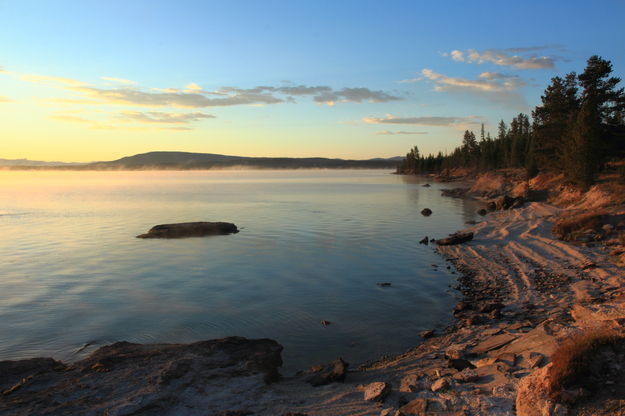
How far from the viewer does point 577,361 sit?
8.08 metres

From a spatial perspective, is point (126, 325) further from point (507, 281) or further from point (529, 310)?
point (507, 281)

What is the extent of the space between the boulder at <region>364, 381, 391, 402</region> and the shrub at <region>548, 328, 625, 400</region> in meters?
3.25

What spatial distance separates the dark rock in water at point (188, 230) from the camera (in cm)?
3631

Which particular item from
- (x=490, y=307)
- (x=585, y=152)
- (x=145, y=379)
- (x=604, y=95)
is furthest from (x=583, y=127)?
(x=145, y=379)

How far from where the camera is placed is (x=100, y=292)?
2052 centimetres

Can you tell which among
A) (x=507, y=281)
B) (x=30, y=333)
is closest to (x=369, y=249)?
(x=507, y=281)

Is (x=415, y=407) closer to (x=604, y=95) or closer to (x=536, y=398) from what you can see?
(x=536, y=398)

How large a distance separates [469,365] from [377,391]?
2.87m

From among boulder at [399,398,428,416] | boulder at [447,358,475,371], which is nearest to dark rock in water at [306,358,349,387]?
boulder at [399,398,428,416]

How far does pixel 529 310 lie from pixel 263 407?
11.2 meters

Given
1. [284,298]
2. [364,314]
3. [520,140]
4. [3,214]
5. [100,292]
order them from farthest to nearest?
[520,140], [3,214], [100,292], [284,298], [364,314]

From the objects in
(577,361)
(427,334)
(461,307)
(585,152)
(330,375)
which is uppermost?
(585,152)

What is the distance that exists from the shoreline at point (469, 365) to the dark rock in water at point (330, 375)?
19 centimetres

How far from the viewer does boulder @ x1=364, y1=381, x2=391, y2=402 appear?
909 centimetres
